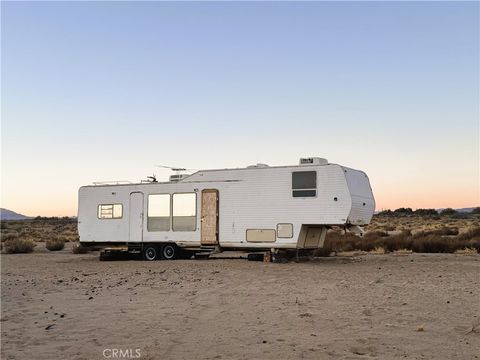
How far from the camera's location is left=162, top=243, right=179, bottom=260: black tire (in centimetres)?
2016

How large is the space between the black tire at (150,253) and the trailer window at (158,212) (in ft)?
2.31

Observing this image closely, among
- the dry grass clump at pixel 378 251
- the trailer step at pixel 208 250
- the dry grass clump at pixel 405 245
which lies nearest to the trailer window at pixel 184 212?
the trailer step at pixel 208 250

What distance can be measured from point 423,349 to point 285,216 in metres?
11.2

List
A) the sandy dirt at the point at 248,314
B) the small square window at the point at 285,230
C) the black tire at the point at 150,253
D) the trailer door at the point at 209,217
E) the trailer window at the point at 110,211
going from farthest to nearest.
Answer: the trailer window at the point at 110,211
the black tire at the point at 150,253
the trailer door at the point at 209,217
the small square window at the point at 285,230
the sandy dirt at the point at 248,314

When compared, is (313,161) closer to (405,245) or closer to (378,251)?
(378,251)

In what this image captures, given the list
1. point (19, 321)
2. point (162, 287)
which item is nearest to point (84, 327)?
point (19, 321)

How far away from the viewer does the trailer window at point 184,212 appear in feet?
64.4

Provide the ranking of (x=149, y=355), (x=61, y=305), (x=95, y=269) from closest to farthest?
1. (x=149, y=355)
2. (x=61, y=305)
3. (x=95, y=269)

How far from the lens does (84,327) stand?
27.3 ft

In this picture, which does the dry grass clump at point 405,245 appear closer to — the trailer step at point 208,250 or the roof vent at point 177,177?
the trailer step at point 208,250

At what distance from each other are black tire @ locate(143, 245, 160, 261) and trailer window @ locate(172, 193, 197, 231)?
4.03ft

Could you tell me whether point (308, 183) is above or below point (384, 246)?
above

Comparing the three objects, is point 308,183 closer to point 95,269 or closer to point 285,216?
point 285,216

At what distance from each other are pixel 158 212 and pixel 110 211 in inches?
83.6
